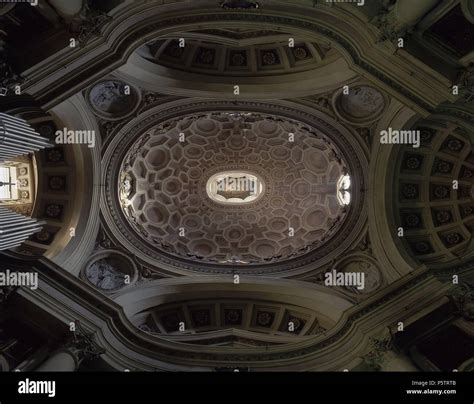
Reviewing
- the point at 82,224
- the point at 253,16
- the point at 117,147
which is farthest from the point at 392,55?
the point at 82,224

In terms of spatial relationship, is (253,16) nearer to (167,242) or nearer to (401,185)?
(401,185)
